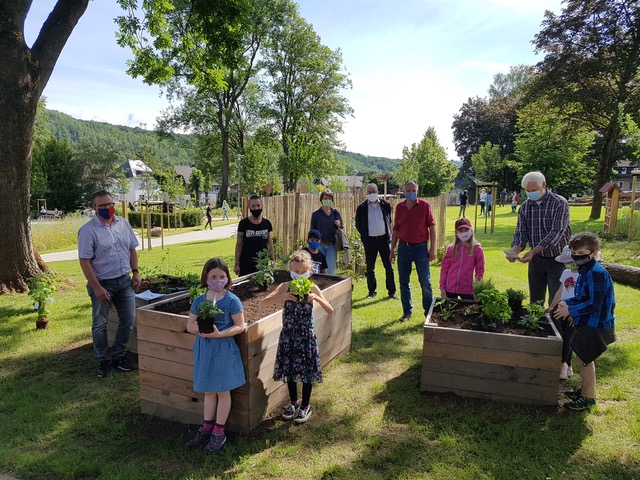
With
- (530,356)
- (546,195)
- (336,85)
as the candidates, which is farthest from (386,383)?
Answer: (336,85)

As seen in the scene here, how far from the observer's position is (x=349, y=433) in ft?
11.4

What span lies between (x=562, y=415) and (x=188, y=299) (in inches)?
144

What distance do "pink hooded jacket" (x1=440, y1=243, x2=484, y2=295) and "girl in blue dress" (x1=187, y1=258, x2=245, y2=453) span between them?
2867 mm

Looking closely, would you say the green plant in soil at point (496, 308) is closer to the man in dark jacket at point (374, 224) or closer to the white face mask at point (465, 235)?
the white face mask at point (465, 235)

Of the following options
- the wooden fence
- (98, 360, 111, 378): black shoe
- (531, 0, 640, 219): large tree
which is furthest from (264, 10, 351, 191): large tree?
(98, 360, 111, 378): black shoe

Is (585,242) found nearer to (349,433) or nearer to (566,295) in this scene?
(566,295)

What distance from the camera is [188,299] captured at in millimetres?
4484

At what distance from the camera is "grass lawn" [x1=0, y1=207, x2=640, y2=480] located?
3.00m

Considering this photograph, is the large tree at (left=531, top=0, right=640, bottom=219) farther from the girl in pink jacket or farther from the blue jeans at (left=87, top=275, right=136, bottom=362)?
the blue jeans at (left=87, top=275, right=136, bottom=362)

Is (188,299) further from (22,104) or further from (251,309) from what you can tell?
(22,104)

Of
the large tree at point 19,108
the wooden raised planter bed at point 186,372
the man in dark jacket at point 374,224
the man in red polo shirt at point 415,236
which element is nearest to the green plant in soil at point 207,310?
the wooden raised planter bed at point 186,372

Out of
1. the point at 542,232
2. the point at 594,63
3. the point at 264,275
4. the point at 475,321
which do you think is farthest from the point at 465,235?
the point at 594,63

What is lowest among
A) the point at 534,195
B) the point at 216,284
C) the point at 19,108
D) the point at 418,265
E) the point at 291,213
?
the point at 418,265

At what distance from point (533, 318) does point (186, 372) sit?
320cm
